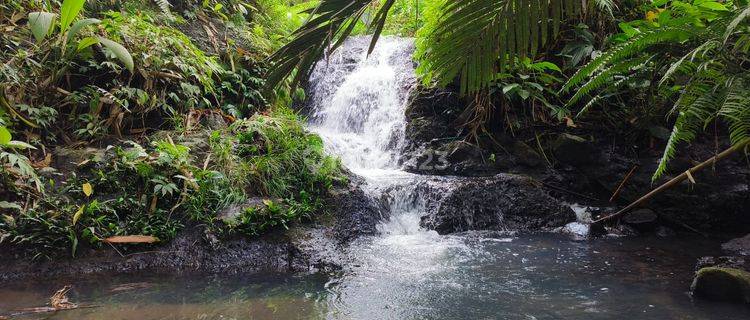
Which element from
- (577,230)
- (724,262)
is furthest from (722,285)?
(577,230)

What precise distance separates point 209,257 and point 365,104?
429cm

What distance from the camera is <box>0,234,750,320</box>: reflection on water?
273 cm

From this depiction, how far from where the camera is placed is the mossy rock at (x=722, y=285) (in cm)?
280

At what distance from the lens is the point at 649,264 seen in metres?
3.67

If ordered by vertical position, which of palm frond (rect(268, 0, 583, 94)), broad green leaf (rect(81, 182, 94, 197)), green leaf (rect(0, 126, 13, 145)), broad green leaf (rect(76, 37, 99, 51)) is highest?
broad green leaf (rect(76, 37, 99, 51))

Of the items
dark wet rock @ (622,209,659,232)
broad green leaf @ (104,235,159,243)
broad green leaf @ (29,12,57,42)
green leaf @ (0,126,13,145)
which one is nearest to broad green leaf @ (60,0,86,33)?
broad green leaf @ (29,12,57,42)

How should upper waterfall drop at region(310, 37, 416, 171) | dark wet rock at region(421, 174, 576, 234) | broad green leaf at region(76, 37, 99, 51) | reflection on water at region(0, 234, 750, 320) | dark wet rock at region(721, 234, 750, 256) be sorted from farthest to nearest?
upper waterfall drop at region(310, 37, 416, 171) → dark wet rock at region(421, 174, 576, 234) → broad green leaf at region(76, 37, 99, 51) → dark wet rock at region(721, 234, 750, 256) → reflection on water at region(0, 234, 750, 320)

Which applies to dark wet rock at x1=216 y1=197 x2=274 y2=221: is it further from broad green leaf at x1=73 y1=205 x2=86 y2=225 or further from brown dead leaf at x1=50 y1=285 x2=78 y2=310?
brown dead leaf at x1=50 y1=285 x2=78 y2=310

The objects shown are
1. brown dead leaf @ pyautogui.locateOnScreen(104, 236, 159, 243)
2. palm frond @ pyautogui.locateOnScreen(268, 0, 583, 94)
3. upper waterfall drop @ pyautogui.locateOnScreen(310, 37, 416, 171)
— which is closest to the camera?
palm frond @ pyautogui.locateOnScreen(268, 0, 583, 94)

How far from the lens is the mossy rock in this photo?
2.80m

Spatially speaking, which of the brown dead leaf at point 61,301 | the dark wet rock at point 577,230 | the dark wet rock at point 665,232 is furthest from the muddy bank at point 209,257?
the dark wet rock at point 665,232

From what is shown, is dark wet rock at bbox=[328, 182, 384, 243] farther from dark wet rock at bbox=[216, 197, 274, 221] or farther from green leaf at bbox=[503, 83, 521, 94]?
green leaf at bbox=[503, 83, 521, 94]

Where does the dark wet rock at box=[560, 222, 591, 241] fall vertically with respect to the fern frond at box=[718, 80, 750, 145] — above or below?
below

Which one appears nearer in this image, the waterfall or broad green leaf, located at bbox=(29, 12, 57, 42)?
broad green leaf, located at bbox=(29, 12, 57, 42)
